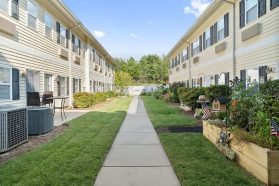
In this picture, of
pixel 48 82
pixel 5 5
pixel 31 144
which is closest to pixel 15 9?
pixel 5 5

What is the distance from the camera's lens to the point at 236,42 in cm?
1356

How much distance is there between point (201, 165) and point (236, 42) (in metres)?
9.46

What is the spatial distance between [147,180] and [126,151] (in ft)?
6.68

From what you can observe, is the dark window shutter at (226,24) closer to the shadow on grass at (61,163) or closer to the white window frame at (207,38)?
the white window frame at (207,38)

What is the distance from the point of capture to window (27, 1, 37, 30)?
12.7 m

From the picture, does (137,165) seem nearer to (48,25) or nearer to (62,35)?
(48,25)

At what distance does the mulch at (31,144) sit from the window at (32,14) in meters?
5.42

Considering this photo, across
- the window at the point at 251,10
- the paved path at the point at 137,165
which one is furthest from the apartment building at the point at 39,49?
the window at the point at 251,10

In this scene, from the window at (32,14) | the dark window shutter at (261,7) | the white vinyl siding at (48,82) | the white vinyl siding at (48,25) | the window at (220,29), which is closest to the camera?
the dark window shutter at (261,7)

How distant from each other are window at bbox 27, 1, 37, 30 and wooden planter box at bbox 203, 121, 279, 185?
1011 centimetres

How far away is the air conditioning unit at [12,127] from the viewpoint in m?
6.28

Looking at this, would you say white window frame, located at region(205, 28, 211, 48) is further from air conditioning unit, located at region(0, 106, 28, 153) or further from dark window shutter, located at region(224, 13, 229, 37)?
air conditioning unit, located at region(0, 106, 28, 153)

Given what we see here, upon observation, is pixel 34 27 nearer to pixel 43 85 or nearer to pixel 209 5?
pixel 43 85

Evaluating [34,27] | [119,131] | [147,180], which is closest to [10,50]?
[34,27]
